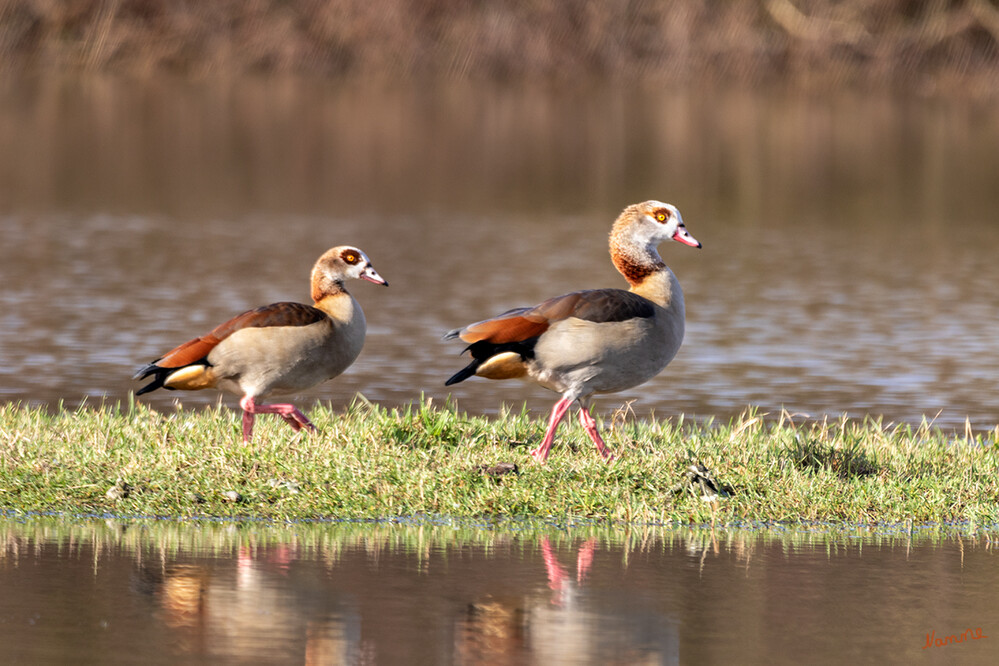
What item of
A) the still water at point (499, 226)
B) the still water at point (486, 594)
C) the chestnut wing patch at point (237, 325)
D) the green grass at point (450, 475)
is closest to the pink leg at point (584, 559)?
the still water at point (486, 594)

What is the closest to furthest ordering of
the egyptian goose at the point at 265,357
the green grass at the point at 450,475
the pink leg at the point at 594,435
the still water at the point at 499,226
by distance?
the green grass at the point at 450,475 → the pink leg at the point at 594,435 → the egyptian goose at the point at 265,357 → the still water at the point at 499,226

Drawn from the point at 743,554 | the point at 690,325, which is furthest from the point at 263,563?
the point at 690,325

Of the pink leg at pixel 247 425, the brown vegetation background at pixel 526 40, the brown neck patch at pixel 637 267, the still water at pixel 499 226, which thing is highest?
the brown vegetation background at pixel 526 40

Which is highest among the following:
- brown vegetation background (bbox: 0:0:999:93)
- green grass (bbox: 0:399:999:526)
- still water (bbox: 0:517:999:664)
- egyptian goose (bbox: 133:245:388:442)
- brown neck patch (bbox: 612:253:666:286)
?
brown vegetation background (bbox: 0:0:999:93)

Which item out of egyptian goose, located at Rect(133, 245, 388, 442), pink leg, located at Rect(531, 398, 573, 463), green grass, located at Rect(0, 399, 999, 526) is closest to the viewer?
green grass, located at Rect(0, 399, 999, 526)

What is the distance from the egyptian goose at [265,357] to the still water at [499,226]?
346 cm

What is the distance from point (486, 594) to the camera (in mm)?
6809

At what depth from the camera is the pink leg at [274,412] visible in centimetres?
916

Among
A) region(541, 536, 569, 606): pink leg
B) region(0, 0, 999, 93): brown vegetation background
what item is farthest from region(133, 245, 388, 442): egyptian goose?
region(0, 0, 999, 93): brown vegetation background

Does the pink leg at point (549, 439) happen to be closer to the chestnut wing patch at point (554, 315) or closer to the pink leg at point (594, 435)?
the pink leg at point (594, 435)

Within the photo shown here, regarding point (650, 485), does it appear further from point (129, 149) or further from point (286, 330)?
point (129, 149)
